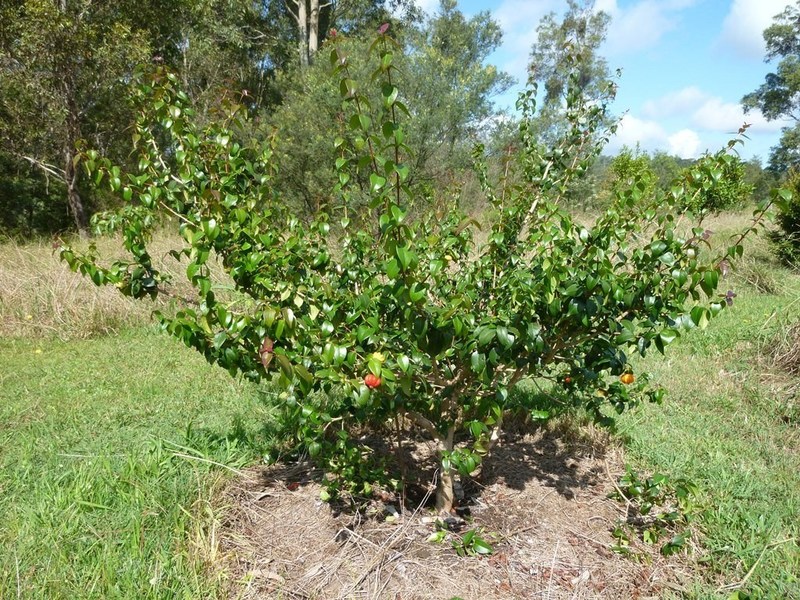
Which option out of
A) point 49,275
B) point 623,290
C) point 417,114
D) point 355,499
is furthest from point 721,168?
point 417,114

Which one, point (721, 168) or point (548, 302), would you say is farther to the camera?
point (721, 168)

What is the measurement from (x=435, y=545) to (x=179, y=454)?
1322 millimetres

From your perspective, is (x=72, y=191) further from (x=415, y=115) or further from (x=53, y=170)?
(x=415, y=115)

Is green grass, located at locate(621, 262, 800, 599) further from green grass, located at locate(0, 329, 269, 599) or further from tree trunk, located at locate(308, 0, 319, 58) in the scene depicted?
tree trunk, located at locate(308, 0, 319, 58)

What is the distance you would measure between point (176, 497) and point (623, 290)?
2011 mm

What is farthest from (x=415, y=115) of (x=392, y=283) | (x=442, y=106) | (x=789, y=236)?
(x=392, y=283)

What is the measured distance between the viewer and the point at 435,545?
2117mm

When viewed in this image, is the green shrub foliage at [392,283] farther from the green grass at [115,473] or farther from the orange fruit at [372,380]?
the green grass at [115,473]

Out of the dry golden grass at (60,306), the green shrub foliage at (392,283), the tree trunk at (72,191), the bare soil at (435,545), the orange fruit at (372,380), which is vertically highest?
the tree trunk at (72,191)

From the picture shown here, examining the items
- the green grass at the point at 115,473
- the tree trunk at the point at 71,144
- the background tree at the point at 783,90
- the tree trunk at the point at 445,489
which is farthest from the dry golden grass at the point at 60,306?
the background tree at the point at 783,90

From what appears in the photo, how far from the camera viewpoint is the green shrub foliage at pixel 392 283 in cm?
157

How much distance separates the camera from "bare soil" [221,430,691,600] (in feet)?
6.40

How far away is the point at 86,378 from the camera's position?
4.06 metres

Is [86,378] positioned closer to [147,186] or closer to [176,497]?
[176,497]
